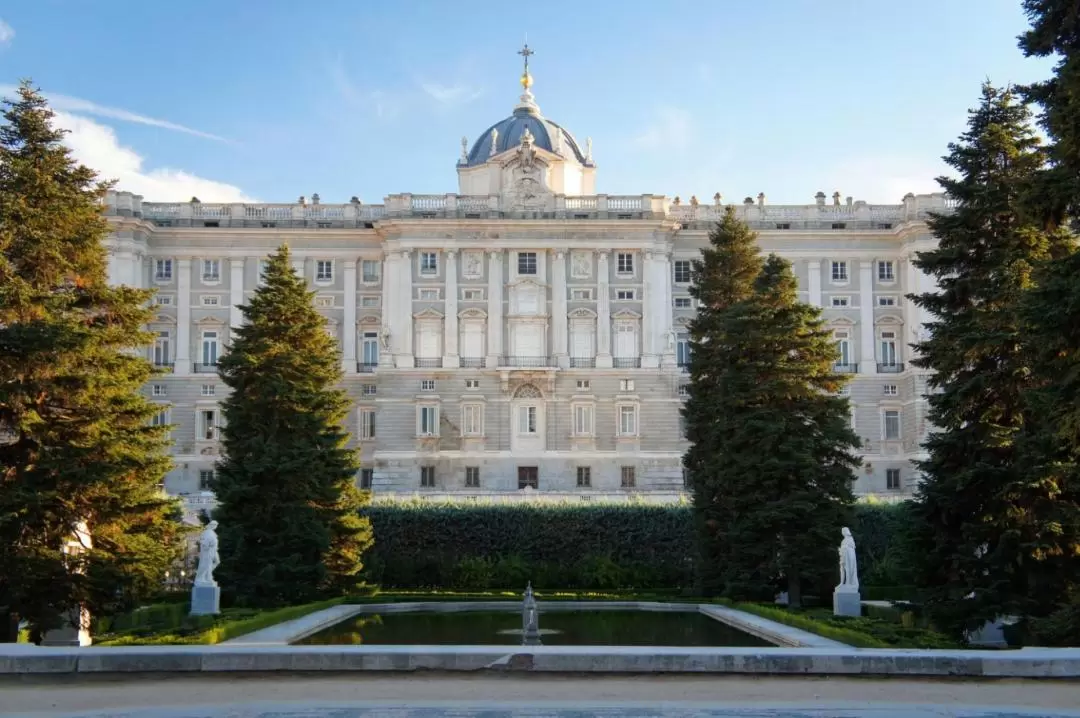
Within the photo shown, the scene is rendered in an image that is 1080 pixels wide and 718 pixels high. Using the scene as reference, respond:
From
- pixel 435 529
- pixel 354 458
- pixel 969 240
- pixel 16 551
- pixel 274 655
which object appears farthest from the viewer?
pixel 435 529

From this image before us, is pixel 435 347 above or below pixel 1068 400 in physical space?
above

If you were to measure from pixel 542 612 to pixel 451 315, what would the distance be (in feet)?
96.3

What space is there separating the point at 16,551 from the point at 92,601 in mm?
1397

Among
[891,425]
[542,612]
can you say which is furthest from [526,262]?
[542,612]

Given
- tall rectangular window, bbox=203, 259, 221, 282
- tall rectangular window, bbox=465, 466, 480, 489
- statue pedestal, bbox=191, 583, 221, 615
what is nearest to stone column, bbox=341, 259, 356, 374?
tall rectangular window, bbox=203, 259, 221, 282

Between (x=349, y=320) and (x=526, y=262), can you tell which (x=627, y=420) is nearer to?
(x=526, y=262)

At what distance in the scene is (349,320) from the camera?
59.4 meters

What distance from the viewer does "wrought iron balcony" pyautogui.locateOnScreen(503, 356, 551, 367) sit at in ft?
187

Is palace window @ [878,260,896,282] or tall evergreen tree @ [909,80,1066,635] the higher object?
palace window @ [878,260,896,282]

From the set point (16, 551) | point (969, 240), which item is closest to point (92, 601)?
point (16, 551)

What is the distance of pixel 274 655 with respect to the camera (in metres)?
12.4

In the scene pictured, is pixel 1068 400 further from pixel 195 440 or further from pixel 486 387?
pixel 195 440

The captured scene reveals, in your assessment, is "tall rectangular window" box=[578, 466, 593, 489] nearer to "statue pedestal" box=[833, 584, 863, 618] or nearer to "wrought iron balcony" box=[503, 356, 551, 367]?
"wrought iron balcony" box=[503, 356, 551, 367]

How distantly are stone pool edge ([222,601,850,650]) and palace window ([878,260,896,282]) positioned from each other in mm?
33224
